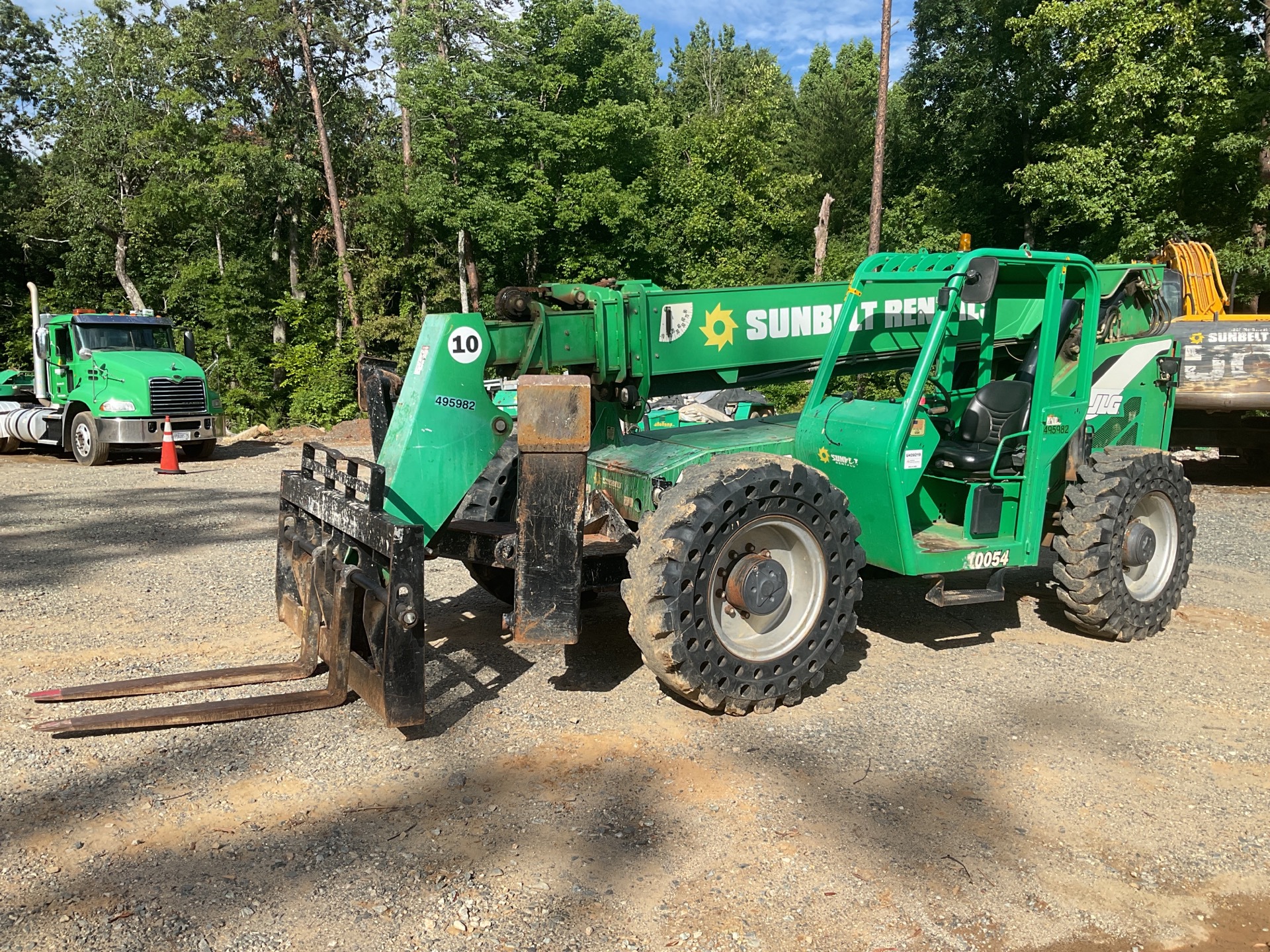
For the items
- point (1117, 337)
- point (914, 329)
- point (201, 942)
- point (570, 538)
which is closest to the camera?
point (201, 942)

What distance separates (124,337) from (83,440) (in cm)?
196

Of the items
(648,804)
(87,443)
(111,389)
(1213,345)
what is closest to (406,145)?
(111,389)

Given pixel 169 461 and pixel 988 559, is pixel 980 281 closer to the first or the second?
pixel 988 559

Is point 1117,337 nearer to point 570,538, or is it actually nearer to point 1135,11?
point 570,538

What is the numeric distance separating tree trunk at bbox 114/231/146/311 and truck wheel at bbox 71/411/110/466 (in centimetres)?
1546

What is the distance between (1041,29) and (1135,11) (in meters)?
2.25

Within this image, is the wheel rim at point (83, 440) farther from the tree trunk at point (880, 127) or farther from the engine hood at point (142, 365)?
the tree trunk at point (880, 127)

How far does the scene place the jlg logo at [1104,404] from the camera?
630 cm

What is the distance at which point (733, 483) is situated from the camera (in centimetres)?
479

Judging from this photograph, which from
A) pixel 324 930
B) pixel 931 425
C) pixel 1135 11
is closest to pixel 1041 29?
pixel 1135 11

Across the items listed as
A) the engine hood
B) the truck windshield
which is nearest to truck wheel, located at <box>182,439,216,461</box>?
the engine hood

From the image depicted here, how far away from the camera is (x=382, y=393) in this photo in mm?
5645

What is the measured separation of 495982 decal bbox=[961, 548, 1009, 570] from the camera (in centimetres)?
569

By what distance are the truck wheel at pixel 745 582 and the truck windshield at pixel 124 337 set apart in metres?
15.0
